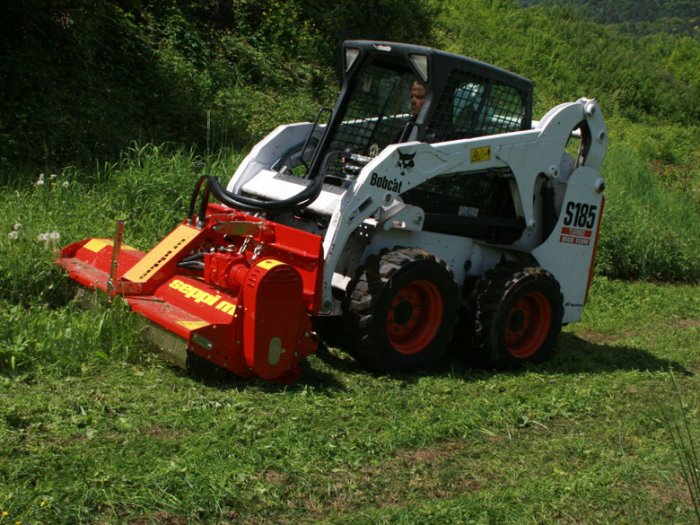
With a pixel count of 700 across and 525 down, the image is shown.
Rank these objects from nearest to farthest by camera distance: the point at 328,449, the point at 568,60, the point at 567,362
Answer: the point at 328,449
the point at 567,362
the point at 568,60

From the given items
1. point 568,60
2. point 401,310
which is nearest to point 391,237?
point 401,310

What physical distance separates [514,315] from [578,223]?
1.05 metres

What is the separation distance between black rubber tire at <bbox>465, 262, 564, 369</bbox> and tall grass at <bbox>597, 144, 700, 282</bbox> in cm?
466

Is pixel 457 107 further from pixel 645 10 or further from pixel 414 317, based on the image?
pixel 645 10

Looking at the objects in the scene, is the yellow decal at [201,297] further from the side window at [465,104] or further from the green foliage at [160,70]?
A: the green foliage at [160,70]

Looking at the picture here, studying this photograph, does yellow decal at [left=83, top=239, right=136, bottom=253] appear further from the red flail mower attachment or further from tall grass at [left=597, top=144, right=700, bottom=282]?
tall grass at [left=597, top=144, right=700, bottom=282]

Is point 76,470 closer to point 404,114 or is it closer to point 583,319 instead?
point 404,114

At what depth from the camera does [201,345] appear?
215 inches

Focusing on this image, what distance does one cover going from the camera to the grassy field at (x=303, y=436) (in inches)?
164

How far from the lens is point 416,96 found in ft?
23.8

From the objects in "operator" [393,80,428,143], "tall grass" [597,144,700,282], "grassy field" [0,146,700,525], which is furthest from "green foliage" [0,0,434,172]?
"tall grass" [597,144,700,282]

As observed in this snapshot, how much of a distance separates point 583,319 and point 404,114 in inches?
132

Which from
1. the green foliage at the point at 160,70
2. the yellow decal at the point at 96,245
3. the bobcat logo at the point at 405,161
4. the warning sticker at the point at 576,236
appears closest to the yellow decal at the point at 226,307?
the yellow decal at the point at 96,245

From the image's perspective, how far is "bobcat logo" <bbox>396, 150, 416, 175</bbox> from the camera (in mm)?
6426
